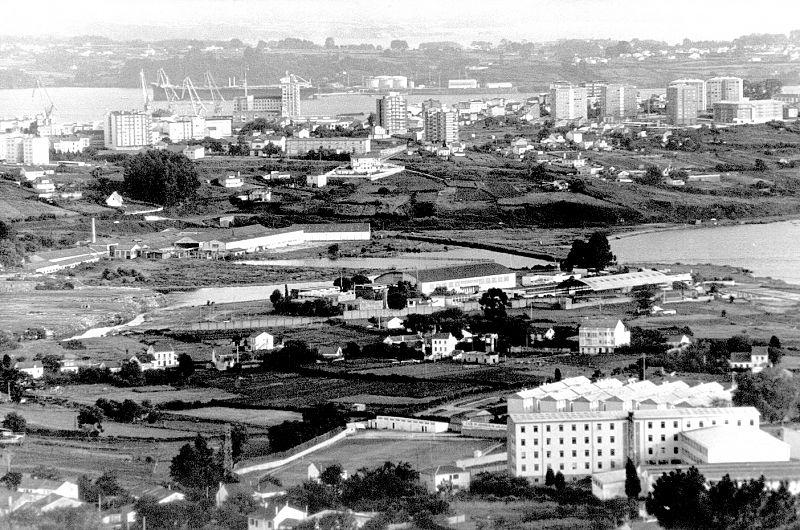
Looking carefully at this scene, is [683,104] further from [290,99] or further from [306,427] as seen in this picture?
[306,427]

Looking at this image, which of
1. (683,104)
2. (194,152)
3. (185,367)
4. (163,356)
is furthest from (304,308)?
(683,104)

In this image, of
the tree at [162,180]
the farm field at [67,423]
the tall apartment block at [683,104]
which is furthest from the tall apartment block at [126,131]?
the farm field at [67,423]

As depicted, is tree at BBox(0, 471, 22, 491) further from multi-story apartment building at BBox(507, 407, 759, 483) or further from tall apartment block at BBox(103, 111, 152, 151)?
tall apartment block at BBox(103, 111, 152, 151)

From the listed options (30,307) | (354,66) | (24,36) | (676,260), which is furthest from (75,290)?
(354,66)

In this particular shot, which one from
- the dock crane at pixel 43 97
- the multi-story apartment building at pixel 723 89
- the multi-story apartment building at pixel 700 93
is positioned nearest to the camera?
the multi-story apartment building at pixel 700 93

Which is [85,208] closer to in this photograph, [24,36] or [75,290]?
[75,290]

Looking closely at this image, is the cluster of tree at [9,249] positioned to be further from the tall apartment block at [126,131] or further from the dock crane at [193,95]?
the dock crane at [193,95]
